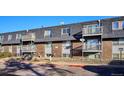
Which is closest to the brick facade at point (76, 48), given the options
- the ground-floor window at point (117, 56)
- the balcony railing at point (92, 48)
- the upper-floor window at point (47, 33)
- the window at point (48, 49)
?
the balcony railing at point (92, 48)

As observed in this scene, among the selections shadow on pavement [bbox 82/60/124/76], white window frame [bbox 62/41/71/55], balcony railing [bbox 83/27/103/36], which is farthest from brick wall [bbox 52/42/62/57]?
shadow on pavement [bbox 82/60/124/76]

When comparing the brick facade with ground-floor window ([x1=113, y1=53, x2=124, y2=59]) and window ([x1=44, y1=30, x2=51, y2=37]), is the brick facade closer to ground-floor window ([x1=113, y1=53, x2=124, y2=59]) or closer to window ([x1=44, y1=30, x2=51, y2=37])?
ground-floor window ([x1=113, y1=53, x2=124, y2=59])

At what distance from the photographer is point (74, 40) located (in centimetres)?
2766

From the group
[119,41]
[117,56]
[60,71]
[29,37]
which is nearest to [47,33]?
[29,37]

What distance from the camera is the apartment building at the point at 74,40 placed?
24.2 meters

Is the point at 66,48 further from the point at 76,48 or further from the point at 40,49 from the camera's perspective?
the point at 40,49

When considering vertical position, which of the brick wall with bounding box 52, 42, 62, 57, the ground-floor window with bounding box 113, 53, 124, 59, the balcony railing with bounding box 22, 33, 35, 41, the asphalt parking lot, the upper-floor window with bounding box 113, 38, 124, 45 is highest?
the balcony railing with bounding box 22, 33, 35, 41

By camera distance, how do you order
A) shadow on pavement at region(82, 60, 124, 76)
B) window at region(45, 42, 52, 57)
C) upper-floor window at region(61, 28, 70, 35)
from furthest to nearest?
1. window at region(45, 42, 52, 57)
2. upper-floor window at region(61, 28, 70, 35)
3. shadow on pavement at region(82, 60, 124, 76)

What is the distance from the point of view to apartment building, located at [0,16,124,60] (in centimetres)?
2416

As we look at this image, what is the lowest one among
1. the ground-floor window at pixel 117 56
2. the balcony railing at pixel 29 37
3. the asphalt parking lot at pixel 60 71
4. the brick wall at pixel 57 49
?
the asphalt parking lot at pixel 60 71

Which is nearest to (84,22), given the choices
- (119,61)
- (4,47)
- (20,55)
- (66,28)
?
(66,28)

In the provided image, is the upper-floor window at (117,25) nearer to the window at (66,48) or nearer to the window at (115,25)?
the window at (115,25)

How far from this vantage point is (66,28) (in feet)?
96.5
